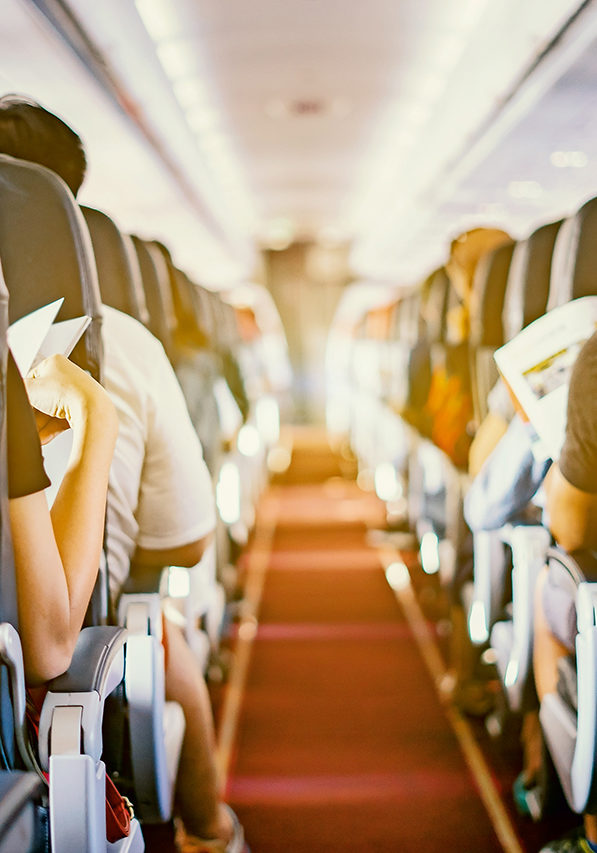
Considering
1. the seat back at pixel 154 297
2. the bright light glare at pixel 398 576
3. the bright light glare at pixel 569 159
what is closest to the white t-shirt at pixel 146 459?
the seat back at pixel 154 297

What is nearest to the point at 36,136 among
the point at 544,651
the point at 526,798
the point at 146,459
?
the point at 146,459

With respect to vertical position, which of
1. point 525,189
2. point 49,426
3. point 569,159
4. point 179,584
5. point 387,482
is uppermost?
point 525,189

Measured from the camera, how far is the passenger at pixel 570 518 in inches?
54.1

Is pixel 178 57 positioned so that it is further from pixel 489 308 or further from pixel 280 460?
pixel 280 460

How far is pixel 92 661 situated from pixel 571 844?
4.25 feet

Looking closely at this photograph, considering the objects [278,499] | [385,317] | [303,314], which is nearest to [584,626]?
[385,317]

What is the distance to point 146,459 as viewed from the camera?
1532mm

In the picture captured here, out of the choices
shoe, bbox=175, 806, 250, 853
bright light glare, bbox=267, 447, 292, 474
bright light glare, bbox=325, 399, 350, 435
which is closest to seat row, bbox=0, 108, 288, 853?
shoe, bbox=175, 806, 250, 853

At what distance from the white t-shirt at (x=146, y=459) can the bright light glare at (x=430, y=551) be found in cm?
178

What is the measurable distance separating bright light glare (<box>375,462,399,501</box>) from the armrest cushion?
12.1ft

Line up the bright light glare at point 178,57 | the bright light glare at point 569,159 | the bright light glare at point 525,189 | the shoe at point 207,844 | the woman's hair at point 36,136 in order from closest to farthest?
1. the woman's hair at point 36,136
2. the shoe at point 207,844
3. the bright light glare at point 569,159
4. the bright light glare at point 178,57
5. the bright light glare at point 525,189

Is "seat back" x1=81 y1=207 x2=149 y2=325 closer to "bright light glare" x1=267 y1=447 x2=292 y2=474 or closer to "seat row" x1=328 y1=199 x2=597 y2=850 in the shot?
"seat row" x1=328 y1=199 x2=597 y2=850

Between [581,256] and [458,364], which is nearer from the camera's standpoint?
[581,256]

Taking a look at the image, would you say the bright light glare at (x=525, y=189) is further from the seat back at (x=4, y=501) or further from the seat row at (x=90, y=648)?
the seat back at (x=4, y=501)
